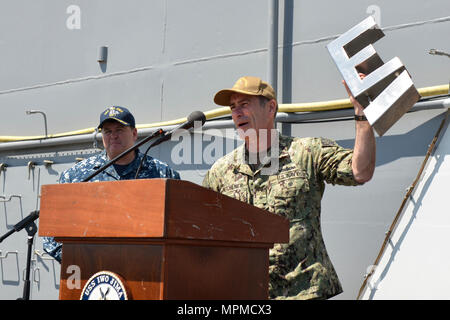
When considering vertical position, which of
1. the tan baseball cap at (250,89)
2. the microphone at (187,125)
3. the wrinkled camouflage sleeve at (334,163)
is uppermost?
the tan baseball cap at (250,89)

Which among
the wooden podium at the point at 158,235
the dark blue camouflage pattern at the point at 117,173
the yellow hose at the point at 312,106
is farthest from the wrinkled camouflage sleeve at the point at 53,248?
the yellow hose at the point at 312,106

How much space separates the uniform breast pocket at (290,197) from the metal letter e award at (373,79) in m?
0.50

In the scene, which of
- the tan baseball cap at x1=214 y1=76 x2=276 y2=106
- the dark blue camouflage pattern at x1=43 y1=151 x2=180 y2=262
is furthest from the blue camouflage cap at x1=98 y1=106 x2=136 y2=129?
the tan baseball cap at x1=214 y1=76 x2=276 y2=106

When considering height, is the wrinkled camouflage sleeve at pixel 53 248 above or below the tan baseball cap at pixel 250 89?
below

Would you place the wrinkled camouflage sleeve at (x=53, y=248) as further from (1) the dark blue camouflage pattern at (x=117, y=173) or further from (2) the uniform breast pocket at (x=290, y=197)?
(2) the uniform breast pocket at (x=290, y=197)

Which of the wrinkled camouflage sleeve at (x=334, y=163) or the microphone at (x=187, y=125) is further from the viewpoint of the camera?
the wrinkled camouflage sleeve at (x=334, y=163)

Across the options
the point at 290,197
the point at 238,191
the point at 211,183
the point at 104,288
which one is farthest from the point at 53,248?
the point at 104,288

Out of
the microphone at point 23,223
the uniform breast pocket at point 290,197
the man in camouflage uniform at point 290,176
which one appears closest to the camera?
the man in camouflage uniform at point 290,176

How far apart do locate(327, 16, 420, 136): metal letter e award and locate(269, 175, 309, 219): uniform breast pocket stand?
0.50 metres

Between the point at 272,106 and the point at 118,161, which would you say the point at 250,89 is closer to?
the point at 272,106

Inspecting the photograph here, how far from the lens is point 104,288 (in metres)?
1.48

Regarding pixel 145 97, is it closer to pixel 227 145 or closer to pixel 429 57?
pixel 227 145

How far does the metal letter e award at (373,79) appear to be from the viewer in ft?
5.88

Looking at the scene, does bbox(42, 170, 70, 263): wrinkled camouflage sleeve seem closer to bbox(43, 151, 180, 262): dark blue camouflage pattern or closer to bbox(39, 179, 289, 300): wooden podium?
bbox(43, 151, 180, 262): dark blue camouflage pattern
